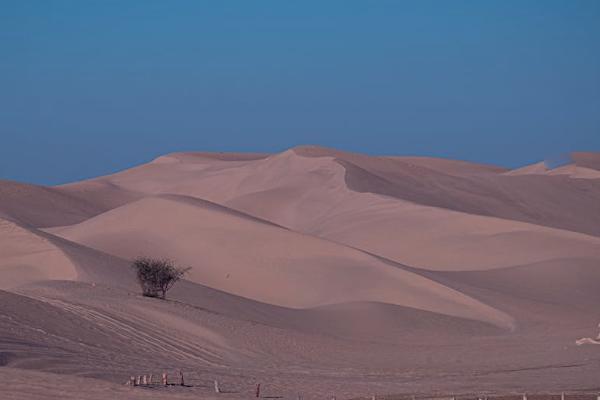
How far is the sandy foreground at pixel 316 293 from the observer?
768 inches

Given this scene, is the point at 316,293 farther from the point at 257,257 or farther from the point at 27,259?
the point at 27,259

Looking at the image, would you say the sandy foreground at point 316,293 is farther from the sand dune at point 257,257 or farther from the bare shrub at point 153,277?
the bare shrub at point 153,277

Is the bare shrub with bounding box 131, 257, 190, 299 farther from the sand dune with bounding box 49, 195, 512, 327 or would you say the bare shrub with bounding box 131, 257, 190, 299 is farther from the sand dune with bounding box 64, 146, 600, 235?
the sand dune with bounding box 64, 146, 600, 235

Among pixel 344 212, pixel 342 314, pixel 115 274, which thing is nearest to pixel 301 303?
pixel 342 314

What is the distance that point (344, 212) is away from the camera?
5700cm

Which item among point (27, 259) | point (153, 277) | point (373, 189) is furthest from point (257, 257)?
point (373, 189)

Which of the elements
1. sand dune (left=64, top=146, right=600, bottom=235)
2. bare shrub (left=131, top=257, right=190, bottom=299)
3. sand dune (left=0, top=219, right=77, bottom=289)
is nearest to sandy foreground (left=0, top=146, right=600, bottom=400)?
sand dune (left=0, top=219, right=77, bottom=289)

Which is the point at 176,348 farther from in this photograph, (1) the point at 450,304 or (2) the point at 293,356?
(1) the point at 450,304

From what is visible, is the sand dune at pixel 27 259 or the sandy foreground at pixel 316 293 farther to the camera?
the sand dune at pixel 27 259

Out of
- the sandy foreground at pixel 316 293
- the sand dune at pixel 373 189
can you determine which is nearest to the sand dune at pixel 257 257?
the sandy foreground at pixel 316 293

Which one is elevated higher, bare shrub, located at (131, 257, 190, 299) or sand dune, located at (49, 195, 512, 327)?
sand dune, located at (49, 195, 512, 327)

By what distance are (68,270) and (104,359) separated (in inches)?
552

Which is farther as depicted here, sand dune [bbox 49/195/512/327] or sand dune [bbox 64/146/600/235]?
sand dune [bbox 64/146/600/235]

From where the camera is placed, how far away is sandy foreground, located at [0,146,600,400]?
19500mm
